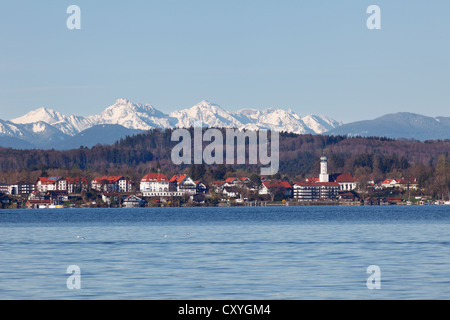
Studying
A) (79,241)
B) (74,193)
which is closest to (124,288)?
(79,241)

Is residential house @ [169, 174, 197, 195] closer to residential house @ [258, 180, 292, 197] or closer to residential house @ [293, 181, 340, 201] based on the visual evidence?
residential house @ [258, 180, 292, 197]

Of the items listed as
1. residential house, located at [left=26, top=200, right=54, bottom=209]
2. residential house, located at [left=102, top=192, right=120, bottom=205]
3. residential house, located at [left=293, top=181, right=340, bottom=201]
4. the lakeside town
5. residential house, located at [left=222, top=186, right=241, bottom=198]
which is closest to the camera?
residential house, located at [left=26, top=200, right=54, bottom=209]

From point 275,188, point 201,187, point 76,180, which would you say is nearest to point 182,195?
point 201,187

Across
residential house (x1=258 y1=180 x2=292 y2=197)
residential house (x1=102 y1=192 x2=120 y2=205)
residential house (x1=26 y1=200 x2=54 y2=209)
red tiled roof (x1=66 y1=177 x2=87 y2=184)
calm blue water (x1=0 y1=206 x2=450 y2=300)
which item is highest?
red tiled roof (x1=66 y1=177 x2=87 y2=184)

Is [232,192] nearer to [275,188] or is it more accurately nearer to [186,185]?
[275,188]

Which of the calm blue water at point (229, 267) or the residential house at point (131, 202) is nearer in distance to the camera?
the calm blue water at point (229, 267)

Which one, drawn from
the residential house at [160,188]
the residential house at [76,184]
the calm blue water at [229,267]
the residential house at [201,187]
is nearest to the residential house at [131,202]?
the residential house at [160,188]

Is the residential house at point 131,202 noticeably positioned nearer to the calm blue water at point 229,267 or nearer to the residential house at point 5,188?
the residential house at point 5,188

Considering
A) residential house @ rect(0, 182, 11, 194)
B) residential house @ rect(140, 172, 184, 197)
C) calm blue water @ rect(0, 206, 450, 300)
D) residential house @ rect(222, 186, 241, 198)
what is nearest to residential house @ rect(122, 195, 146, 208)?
residential house @ rect(140, 172, 184, 197)

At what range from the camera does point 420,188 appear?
638 feet

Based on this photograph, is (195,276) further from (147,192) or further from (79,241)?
(147,192)

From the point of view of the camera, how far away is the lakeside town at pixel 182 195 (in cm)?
18162

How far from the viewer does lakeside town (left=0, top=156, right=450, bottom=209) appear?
596ft

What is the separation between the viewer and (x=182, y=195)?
189 meters
